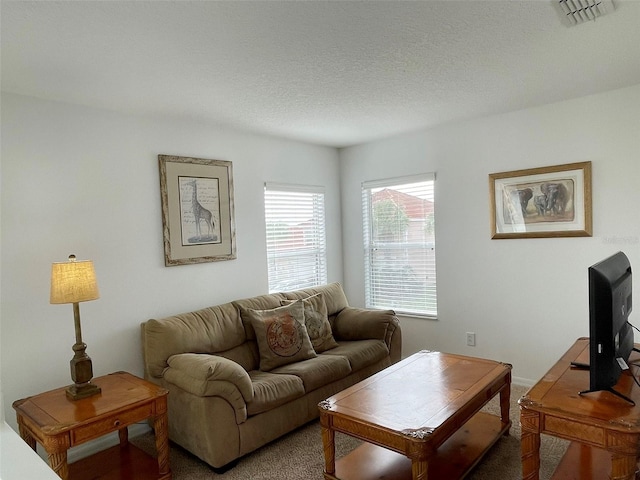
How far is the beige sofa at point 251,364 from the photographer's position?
2.52 metres

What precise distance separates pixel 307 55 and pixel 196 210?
5.64 feet

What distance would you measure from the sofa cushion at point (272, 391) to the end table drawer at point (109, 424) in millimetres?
625

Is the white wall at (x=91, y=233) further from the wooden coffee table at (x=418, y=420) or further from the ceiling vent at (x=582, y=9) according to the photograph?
the ceiling vent at (x=582, y=9)

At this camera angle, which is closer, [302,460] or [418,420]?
[418,420]

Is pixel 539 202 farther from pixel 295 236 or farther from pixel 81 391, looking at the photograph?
pixel 81 391

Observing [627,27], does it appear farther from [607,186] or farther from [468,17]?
[607,186]

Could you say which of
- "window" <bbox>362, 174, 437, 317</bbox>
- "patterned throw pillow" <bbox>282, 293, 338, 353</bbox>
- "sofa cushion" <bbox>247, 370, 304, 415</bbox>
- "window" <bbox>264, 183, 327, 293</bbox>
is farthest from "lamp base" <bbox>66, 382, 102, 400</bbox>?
"window" <bbox>362, 174, 437, 317</bbox>

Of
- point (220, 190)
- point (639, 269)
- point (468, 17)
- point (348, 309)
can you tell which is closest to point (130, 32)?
point (468, 17)

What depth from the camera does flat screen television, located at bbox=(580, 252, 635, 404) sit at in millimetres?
1721

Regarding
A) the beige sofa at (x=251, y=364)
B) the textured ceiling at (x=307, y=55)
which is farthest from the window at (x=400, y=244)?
the textured ceiling at (x=307, y=55)

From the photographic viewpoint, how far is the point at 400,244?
14.5 ft

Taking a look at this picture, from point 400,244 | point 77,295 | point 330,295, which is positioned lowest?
point 330,295

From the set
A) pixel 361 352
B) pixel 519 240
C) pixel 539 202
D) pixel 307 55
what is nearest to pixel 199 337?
pixel 361 352

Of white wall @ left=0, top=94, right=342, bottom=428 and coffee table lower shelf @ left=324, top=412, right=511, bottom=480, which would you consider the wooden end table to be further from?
coffee table lower shelf @ left=324, top=412, right=511, bottom=480
